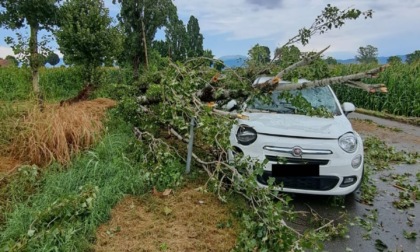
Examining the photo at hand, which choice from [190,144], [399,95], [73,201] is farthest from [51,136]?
[399,95]

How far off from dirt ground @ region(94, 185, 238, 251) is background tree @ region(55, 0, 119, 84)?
6265mm

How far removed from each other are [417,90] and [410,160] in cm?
747

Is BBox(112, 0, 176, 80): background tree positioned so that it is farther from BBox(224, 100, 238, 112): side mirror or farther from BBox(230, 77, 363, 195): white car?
BBox(230, 77, 363, 195): white car

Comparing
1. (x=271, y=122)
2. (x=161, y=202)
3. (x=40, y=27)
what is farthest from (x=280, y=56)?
(x=40, y=27)

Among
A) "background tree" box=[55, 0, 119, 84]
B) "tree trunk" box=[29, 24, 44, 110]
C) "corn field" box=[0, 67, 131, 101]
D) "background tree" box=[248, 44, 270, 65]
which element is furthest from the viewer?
"corn field" box=[0, 67, 131, 101]

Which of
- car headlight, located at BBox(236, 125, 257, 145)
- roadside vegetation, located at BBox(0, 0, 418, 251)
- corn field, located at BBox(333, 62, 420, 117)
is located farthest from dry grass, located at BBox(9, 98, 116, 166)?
corn field, located at BBox(333, 62, 420, 117)

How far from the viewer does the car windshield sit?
491cm

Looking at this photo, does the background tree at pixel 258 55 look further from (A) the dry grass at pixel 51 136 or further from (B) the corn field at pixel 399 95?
(B) the corn field at pixel 399 95

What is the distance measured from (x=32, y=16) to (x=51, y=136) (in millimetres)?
6156

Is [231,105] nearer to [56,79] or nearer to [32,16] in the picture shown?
[32,16]

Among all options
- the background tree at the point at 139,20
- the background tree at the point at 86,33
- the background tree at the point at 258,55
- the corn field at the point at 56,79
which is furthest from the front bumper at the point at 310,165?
the background tree at the point at 139,20

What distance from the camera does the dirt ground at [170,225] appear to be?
3.04 m

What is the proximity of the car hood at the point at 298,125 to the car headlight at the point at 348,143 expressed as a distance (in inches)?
2.3

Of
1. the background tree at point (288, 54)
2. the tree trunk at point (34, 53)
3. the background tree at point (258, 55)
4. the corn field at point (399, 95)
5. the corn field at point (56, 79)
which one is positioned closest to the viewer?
the background tree at point (288, 54)
